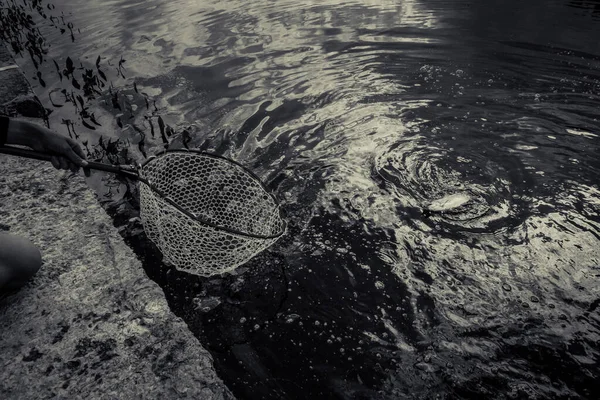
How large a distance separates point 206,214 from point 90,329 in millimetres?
1572

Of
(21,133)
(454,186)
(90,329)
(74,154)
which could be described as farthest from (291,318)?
(454,186)

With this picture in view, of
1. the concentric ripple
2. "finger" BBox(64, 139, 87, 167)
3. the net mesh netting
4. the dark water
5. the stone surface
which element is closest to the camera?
the stone surface

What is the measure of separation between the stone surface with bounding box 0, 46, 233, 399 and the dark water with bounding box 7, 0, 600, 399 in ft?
1.36

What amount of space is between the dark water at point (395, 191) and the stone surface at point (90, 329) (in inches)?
16.3

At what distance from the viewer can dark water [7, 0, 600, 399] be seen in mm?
2682

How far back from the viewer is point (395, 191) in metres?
4.19

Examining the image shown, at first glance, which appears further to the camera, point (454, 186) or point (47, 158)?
point (454, 186)

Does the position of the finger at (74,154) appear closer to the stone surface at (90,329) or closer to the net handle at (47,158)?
the net handle at (47,158)

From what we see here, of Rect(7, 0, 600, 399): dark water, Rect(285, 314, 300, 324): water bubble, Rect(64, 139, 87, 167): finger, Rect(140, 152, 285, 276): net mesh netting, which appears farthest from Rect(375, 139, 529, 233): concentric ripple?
Rect(64, 139, 87, 167): finger

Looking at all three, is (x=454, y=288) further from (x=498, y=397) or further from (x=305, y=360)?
(x=305, y=360)

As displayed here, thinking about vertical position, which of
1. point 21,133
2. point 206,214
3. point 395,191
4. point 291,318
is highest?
point 21,133

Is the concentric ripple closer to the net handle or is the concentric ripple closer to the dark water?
the dark water

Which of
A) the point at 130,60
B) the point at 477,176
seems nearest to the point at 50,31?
the point at 130,60

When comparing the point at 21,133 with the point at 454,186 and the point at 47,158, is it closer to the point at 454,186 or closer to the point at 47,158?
the point at 47,158
